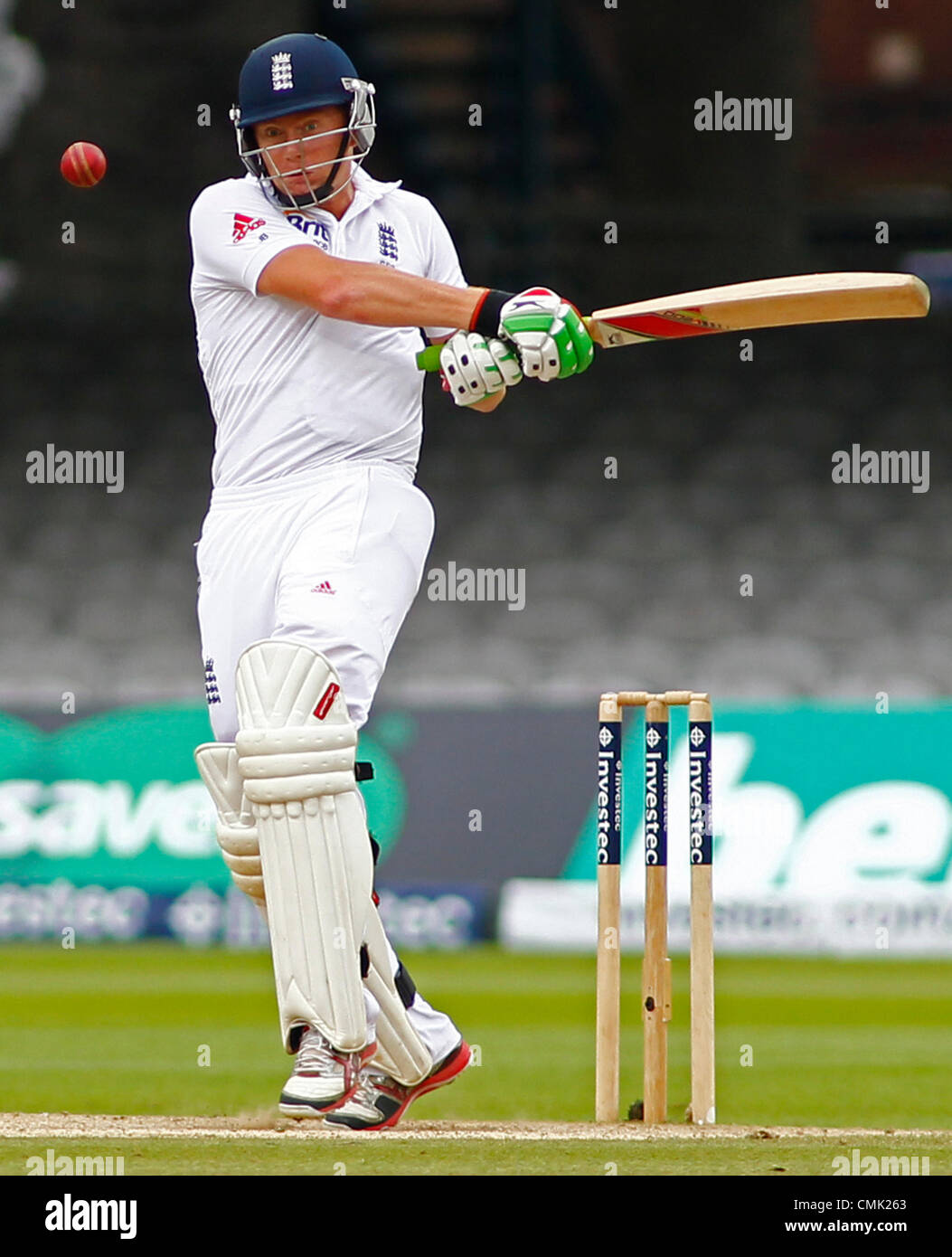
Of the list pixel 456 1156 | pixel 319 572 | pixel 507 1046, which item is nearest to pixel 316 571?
pixel 319 572

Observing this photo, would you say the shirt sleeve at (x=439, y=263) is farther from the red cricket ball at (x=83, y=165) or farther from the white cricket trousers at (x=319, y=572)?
the red cricket ball at (x=83, y=165)

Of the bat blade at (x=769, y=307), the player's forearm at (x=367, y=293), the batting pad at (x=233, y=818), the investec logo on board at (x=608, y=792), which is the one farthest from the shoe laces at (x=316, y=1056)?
the bat blade at (x=769, y=307)

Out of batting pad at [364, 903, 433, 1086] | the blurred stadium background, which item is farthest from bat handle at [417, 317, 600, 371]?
the blurred stadium background

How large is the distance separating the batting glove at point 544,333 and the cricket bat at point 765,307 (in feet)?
0.51

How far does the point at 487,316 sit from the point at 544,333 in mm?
121

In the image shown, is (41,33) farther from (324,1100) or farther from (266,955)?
(324,1100)

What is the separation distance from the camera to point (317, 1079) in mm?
3582

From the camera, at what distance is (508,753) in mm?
9711

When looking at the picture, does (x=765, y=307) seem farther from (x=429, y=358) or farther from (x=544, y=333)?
(x=429, y=358)

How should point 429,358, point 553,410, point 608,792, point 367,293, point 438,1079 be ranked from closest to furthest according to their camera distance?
1. point 367,293
2. point 429,358
3. point 438,1079
4. point 608,792
5. point 553,410

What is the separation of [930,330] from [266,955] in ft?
19.0

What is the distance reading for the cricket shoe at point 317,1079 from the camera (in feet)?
11.7

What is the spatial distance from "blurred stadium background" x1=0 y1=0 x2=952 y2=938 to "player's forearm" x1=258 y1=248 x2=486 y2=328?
6748mm

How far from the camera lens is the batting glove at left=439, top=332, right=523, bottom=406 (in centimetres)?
366
